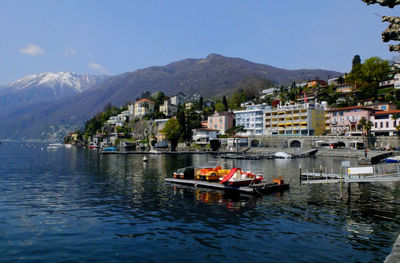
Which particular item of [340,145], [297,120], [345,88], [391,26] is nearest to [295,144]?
[297,120]

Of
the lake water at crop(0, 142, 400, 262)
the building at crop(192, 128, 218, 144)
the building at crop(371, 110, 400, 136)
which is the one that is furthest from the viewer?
the building at crop(192, 128, 218, 144)

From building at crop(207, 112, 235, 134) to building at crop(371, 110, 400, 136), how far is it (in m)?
70.1

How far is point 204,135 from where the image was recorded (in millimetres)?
146500

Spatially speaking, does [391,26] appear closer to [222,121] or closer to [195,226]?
[195,226]

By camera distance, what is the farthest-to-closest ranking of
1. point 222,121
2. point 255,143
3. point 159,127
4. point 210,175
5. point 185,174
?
point 159,127, point 222,121, point 255,143, point 185,174, point 210,175

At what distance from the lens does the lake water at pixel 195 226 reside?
16.9m

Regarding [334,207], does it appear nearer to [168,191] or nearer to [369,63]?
[168,191]

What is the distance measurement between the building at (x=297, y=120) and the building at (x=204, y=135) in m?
26.3

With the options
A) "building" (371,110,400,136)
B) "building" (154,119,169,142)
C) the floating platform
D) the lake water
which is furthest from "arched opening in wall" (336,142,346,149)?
"building" (154,119,169,142)

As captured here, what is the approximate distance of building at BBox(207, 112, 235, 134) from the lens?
514 feet

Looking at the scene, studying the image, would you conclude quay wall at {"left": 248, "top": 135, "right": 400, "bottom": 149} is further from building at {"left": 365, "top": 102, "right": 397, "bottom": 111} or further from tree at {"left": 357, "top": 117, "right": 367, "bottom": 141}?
building at {"left": 365, "top": 102, "right": 397, "bottom": 111}

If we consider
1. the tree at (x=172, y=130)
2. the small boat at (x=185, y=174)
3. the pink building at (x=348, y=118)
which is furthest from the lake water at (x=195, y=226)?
the tree at (x=172, y=130)

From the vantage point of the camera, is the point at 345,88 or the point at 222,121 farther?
the point at 222,121

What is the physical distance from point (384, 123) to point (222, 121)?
249ft
